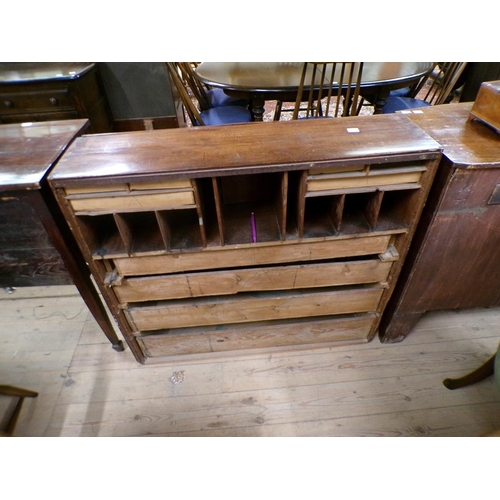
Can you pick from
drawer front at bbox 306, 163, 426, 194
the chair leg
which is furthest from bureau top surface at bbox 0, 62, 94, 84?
the chair leg

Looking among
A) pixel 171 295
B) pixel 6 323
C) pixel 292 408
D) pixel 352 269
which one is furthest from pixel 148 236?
pixel 6 323

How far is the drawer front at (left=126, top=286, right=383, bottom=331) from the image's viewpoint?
1.22 meters

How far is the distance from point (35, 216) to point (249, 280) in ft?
2.32

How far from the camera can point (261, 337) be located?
139cm

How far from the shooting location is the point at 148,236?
108 centimetres

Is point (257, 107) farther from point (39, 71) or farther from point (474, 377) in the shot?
point (474, 377)

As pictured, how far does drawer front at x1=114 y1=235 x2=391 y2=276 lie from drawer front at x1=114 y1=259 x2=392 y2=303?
0.12ft

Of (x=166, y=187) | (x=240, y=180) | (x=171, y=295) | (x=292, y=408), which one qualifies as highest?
(x=166, y=187)

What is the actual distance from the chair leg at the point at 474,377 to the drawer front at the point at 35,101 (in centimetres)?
270

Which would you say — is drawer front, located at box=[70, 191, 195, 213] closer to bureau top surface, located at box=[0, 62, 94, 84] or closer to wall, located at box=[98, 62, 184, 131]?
bureau top surface, located at box=[0, 62, 94, 84]

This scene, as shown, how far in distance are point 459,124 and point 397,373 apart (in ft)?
3.25

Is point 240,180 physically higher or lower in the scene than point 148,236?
higher

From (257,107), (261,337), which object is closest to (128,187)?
Result: (261,337)

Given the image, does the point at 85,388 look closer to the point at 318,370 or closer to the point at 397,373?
the point at 318,370
